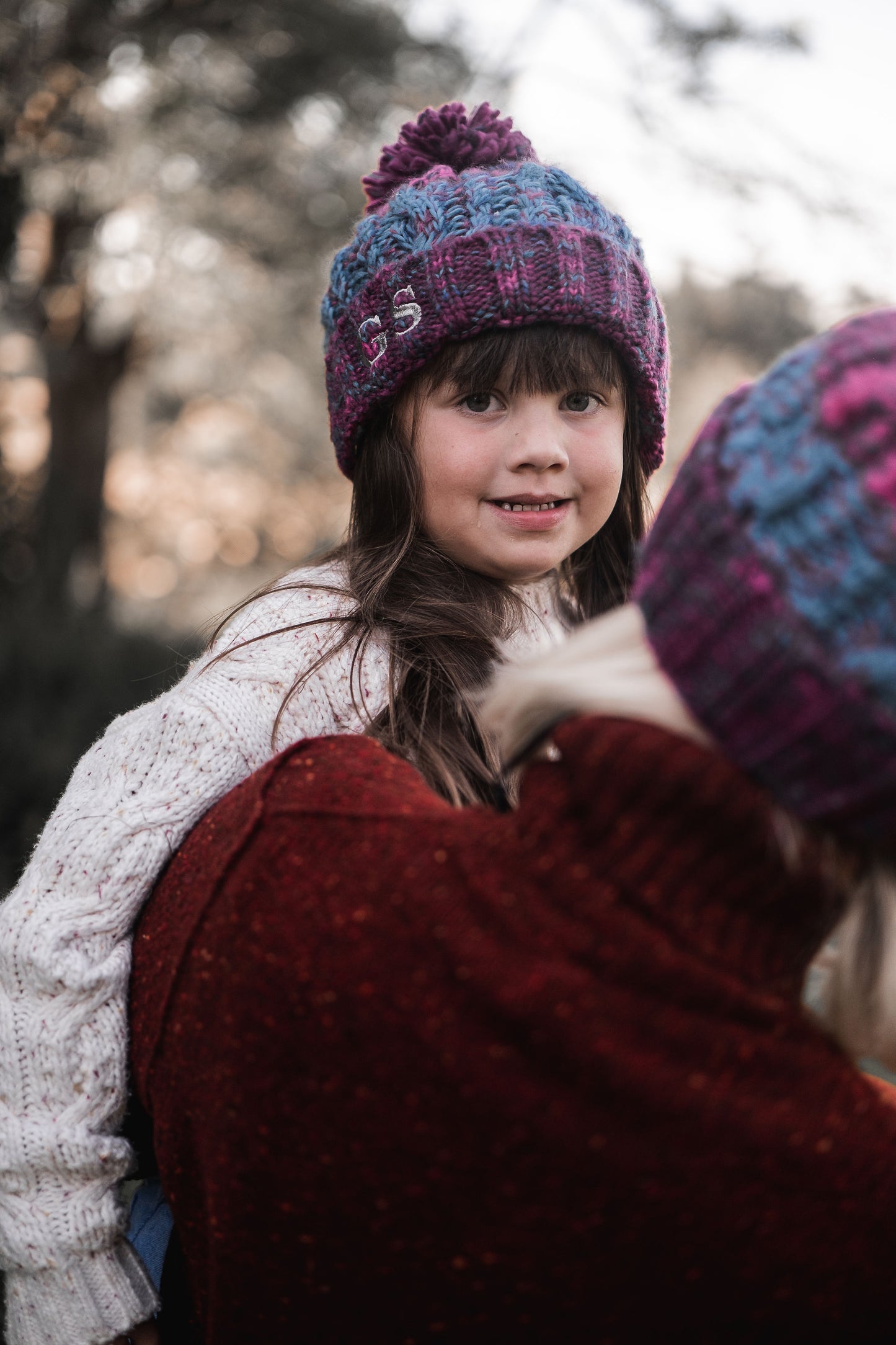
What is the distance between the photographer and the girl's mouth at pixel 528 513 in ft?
6.56

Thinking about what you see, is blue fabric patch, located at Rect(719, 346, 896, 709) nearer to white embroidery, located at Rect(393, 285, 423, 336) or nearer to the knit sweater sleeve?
the knit sweater sleeve

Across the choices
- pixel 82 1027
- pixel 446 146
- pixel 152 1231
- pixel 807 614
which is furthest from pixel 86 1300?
pixel 446 146

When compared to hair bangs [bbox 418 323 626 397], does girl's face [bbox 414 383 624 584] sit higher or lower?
lower

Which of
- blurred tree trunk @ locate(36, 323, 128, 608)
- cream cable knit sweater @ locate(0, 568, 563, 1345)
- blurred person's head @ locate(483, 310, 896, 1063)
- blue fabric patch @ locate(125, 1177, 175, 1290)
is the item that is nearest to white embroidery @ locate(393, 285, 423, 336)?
cream cable knit sweater @ locate(0, 568, 563, 1345)

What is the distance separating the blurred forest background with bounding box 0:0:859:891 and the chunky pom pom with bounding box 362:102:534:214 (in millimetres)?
3081

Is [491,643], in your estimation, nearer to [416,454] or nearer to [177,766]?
[416,454]

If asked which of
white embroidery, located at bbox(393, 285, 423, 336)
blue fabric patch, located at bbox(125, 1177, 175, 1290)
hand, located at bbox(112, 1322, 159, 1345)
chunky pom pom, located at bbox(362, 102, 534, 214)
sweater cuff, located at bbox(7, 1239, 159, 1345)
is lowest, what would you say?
hand, located at bbox(112, 1322, 159, 1345)

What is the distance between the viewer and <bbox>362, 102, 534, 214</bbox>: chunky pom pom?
2145 millimetres

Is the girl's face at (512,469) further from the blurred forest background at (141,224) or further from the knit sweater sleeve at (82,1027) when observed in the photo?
the blurred forest background at (141,224)

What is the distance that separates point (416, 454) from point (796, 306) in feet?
38.3

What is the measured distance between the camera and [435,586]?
1990mm

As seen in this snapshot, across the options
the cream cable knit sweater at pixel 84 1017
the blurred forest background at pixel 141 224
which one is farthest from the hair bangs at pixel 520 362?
the blurred forest background at pixel 141 224

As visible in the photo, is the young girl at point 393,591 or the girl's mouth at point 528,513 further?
the girl's mouth at point 528,513

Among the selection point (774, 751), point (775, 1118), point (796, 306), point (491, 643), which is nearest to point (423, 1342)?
point (775, 1118)
